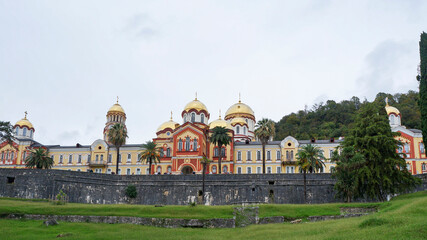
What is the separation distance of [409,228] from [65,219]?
86.1 ft

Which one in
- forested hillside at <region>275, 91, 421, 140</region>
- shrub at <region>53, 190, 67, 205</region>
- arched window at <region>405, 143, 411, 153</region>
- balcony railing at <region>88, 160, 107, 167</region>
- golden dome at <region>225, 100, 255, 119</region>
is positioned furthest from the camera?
forested hillside at <region>275, 91, 421, 140</region>

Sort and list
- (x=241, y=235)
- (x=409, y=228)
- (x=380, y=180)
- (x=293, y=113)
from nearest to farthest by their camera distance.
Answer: (x=409, y=228), (x=241, y=235), (x=380, y=180), (x=293, y=113)

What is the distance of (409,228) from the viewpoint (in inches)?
915

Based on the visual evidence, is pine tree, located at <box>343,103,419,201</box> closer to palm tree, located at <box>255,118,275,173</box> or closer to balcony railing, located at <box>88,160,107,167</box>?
palm tree, located at <box>255,118,275,173</box>

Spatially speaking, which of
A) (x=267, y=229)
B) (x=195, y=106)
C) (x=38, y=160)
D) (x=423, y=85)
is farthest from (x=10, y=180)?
(x=423, y=85)

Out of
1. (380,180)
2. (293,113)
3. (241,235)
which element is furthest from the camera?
(293,113)

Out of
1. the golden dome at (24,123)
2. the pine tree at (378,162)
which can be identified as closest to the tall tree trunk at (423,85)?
the pine tree at (378,162)

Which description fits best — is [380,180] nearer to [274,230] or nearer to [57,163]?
[274,230]

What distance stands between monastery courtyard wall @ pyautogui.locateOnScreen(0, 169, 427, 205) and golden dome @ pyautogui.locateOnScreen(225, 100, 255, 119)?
3386 cm

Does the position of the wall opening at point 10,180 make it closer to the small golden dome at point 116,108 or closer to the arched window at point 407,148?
the small golden dome at point 116,108

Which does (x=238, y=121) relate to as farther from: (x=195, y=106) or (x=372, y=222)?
(x=372, y=222)

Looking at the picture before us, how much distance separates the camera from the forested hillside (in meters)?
102

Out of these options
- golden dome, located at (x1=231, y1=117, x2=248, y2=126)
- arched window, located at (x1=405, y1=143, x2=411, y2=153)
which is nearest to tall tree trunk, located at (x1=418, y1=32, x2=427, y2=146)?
arched window, located at (x1=405, y1=143, x2=411, y2=153)

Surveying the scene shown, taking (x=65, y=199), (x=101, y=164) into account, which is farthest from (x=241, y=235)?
(x=101, y=164)
